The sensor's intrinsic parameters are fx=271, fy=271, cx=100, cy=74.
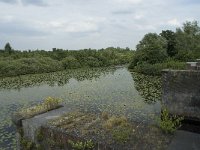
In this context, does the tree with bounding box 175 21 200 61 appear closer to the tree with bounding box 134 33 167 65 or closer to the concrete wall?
the tree with bounding box 134 33 167 65

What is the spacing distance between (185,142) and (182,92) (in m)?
4.21

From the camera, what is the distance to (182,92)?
10867 mm

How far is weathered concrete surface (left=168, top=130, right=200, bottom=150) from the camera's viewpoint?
21.9 ft

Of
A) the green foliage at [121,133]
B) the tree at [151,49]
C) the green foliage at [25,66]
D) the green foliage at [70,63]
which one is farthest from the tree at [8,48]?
the green foliage at [121,133]

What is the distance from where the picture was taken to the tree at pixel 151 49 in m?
32.3

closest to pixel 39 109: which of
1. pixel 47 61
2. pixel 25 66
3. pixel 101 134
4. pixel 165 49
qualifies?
pixel 101 134

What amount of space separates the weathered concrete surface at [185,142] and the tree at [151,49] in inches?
995

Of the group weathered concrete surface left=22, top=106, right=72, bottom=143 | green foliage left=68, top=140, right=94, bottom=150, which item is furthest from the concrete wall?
green foliage left=68, top=140, right=94, bottom=150

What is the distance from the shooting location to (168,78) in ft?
36.9

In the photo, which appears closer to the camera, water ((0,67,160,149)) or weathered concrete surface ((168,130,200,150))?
weathered concrete surface ((168,130,200,150))

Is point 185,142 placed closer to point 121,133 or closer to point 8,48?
point 121,133

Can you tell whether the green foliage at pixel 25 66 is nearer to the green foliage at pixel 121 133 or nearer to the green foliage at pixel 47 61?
the green foliage at pixel 47 61

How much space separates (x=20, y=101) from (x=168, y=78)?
10.2 metres

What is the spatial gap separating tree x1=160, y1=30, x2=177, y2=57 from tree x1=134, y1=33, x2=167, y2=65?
1.58 metres
